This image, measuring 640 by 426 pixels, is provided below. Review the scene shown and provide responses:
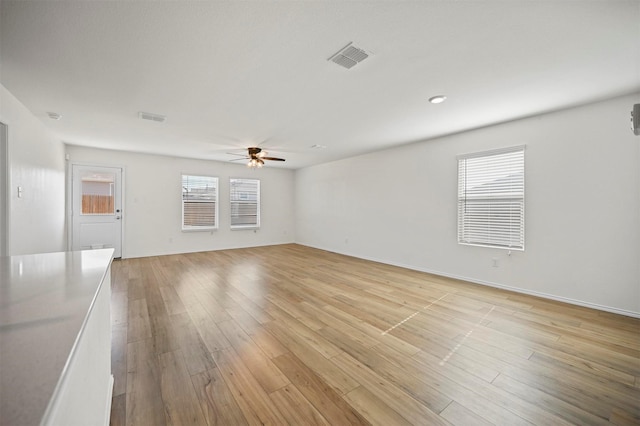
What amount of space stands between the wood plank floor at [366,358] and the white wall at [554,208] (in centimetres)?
39

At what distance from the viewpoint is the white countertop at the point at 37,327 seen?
39cm

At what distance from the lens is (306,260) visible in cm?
599

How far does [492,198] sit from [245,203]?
6311 mm

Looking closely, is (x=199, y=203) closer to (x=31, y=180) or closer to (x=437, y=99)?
(x=31, y=180)

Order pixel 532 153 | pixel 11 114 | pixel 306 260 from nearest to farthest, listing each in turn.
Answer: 1. pixel 11 114
2. pixel 532 153
3. pixel 306 260

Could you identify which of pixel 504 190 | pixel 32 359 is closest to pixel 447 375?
pixel 32 359

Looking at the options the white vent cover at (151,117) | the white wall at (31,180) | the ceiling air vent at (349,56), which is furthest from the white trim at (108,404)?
the white vent cover at (151,117)

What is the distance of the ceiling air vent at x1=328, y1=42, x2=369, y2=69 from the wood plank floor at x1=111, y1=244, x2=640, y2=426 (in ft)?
8.33

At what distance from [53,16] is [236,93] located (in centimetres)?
145

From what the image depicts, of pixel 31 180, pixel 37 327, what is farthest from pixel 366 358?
pixel 31 180

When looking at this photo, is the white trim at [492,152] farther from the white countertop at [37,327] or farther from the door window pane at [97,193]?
the door window pane at [97,193]

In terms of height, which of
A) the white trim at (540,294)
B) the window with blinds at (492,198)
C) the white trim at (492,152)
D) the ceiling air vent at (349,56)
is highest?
the ceiling air vent at (349,56)

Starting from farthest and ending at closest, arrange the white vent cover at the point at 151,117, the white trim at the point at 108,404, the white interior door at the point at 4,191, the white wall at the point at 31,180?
the white vent cover at the point at 151,117
the white wall at the point at 31,180
the white interior door at the point at 4,191
the white trim at the point at 108,404

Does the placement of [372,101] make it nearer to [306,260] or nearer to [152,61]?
[152,61]
